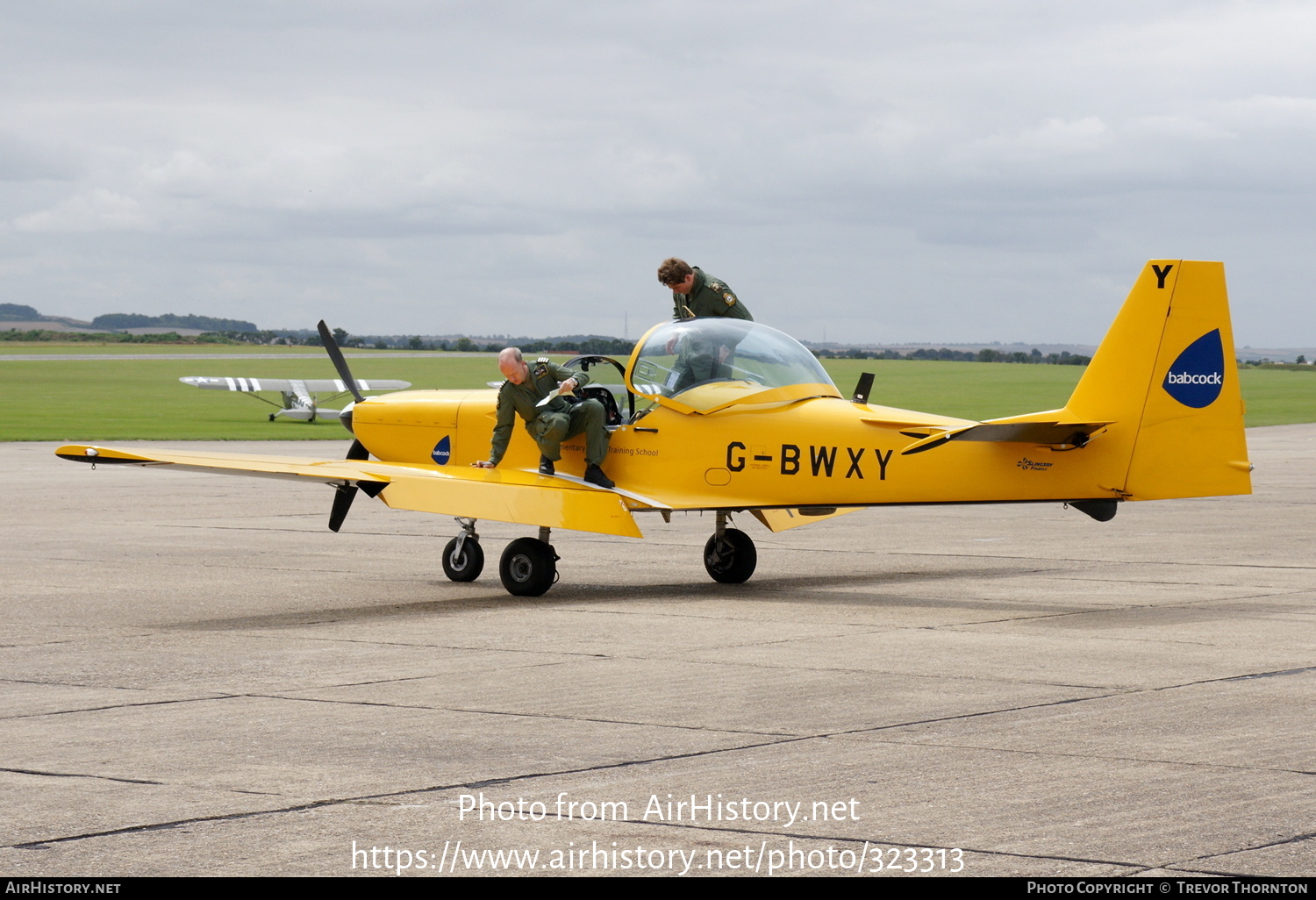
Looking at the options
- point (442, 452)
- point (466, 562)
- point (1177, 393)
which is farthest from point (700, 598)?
point (1177, 393)

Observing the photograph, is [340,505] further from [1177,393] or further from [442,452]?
[1177,393]

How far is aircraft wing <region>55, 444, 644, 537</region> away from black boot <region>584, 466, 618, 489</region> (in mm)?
511

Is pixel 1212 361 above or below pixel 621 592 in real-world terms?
above

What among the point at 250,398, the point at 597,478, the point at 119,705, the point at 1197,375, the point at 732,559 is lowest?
the point at 119,705

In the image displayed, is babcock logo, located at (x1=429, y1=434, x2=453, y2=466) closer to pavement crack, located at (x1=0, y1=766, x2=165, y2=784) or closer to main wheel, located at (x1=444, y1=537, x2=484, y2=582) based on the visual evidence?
main wheel, located at (x1=444, y1=537, x2=484, y2=582)

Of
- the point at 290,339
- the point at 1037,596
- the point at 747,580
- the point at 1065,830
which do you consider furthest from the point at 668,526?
the point at 290,339

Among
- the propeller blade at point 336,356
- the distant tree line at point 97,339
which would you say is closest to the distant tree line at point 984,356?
the distant tree line at point 97,339

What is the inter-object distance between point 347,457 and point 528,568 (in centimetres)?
254

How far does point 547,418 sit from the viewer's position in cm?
1348

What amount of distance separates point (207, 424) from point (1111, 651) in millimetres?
43847

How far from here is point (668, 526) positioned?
811 inches

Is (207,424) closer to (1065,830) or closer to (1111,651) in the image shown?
(1111,651)

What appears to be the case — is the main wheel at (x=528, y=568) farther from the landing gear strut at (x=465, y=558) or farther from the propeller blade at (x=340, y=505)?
the propeller blade at (x=340, y=505)

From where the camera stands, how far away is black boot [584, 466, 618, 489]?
1355 centimetres
